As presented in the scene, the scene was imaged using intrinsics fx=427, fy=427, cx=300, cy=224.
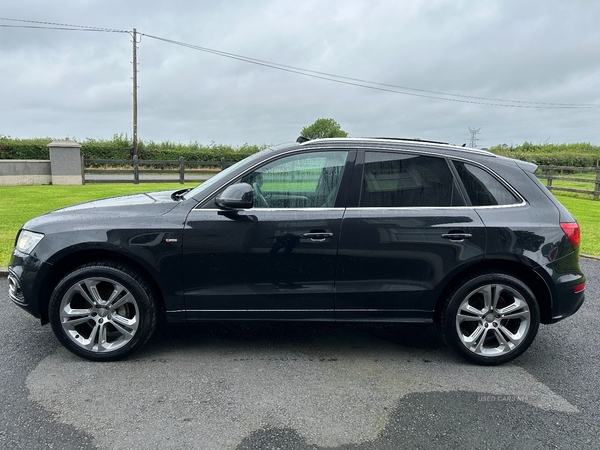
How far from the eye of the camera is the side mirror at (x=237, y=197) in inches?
122

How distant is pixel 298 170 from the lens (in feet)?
11.1

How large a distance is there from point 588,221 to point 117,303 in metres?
11.3

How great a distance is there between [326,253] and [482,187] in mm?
1332

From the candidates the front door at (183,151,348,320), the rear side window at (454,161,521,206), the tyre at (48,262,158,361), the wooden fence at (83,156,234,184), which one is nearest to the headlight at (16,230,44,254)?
the tyre at (48,262,158,361)

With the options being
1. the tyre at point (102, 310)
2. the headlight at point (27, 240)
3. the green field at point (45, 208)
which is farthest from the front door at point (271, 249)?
the green field at point (45, 208)

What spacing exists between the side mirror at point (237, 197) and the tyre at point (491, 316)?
5.66 feet

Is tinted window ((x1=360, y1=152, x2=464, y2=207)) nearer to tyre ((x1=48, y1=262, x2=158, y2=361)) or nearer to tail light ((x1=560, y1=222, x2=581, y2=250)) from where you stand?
tail light ((x1=560, y1=222, x2=581, y2=250))

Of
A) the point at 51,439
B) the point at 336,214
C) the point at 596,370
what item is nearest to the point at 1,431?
the point at 51,439

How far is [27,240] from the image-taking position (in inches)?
131

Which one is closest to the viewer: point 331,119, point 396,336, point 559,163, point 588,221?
point 396,336

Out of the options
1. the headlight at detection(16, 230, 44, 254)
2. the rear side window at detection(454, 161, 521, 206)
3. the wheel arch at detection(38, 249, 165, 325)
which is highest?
the rear side window at detection(454, 161, 521, 206)

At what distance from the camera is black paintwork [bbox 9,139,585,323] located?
3.18 m

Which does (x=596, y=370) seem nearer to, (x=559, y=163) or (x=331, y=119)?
(x=559, y=163)

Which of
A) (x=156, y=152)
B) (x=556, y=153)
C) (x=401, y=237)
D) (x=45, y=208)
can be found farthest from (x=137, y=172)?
(x=556, y=153)
